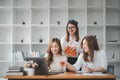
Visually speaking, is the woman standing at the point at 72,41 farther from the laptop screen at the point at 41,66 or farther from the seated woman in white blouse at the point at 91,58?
the laptop screen at the point at 41,66

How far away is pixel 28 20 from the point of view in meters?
6.19

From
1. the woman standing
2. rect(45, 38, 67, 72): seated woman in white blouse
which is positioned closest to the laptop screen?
rect(45, 38, 67, 72): seated woman in white blouse

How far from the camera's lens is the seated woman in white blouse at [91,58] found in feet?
11.7

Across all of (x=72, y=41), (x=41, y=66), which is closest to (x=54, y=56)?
(x=72, y=41)

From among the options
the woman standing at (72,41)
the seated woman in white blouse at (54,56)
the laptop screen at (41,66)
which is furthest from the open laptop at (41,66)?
the woman standing at (72,41)

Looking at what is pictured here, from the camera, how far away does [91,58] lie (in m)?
3.60

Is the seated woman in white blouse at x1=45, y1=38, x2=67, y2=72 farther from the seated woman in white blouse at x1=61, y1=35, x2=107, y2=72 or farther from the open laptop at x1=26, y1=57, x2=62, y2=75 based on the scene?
the open laptop at x1=26, y1=57, x2=62, y2=75

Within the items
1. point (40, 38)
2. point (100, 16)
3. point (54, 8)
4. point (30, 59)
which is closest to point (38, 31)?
point (40, 38)

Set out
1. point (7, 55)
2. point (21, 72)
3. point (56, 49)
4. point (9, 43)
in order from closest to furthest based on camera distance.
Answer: point (21, 72) → point (56, 49) → point (9, 43) → point (7, 55)

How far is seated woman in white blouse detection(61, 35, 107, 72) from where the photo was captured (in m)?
3.56

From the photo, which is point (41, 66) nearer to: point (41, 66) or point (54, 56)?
point (41, 66)

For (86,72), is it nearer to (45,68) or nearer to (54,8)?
(45,68)

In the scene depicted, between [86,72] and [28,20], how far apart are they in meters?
3.14

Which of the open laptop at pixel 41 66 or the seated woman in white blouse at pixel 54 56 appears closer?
the open laptop at pixel 41 66
